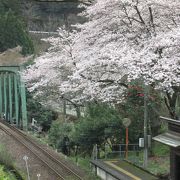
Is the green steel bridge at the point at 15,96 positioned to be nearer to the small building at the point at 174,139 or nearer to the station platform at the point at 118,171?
the station platform at the point at 118,171

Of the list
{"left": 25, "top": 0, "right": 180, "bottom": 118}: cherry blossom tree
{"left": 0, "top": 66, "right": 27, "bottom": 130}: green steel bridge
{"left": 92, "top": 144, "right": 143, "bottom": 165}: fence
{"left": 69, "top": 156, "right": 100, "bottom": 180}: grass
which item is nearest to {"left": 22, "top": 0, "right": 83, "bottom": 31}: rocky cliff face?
{"left": 0, "top": 66, "right": 27, "bottom": 130}: green steel bridge

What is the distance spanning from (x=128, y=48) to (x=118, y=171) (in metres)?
4.64

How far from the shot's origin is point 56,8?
7400 cm

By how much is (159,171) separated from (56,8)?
202ft

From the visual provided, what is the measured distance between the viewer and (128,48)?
652 inches

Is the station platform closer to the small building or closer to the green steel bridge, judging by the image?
the small building

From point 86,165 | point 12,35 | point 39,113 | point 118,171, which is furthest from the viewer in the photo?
point 12,35

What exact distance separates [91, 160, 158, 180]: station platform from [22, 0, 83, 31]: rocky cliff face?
55.7 metres

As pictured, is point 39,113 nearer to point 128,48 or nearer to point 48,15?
point 128,48

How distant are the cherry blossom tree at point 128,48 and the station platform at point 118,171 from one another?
2.61 m

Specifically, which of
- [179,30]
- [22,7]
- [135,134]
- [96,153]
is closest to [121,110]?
[135,134]

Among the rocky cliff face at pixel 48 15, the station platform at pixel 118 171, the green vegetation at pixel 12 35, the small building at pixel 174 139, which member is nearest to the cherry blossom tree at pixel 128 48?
the small building at pixel 174 139

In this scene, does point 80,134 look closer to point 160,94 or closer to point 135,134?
point 135,134

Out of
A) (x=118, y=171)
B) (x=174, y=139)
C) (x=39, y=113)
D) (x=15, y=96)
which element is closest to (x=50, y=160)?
(x=118, y=171)
